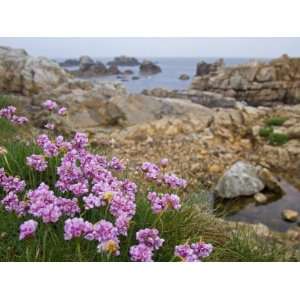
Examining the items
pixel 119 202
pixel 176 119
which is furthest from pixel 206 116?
pixel 119 202

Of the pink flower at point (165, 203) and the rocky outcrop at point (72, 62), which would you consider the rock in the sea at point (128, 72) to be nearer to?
the rocky outcrop at point (72, 62)

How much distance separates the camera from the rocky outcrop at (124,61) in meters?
3.32

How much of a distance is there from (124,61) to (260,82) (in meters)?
6.30

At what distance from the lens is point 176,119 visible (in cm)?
619

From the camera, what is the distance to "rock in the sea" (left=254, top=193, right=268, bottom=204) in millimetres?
4291

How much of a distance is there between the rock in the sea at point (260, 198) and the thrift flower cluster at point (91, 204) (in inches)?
93.3

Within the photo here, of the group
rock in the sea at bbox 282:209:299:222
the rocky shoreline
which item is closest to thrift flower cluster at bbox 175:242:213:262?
rock in the sea at bbox 282:209:299:222

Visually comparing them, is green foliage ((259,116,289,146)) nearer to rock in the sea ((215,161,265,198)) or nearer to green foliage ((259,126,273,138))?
green foliage ((259,126,273,138))

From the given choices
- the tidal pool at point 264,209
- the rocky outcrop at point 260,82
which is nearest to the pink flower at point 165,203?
the tidal pool at point 264,209

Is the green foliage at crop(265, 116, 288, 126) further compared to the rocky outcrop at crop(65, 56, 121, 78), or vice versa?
the green foliage at crop(265, 116, 288, 126)

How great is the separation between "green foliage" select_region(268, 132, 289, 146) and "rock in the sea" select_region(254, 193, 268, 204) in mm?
1481

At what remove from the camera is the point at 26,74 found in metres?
6.14

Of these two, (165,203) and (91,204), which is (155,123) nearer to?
(165,203)
